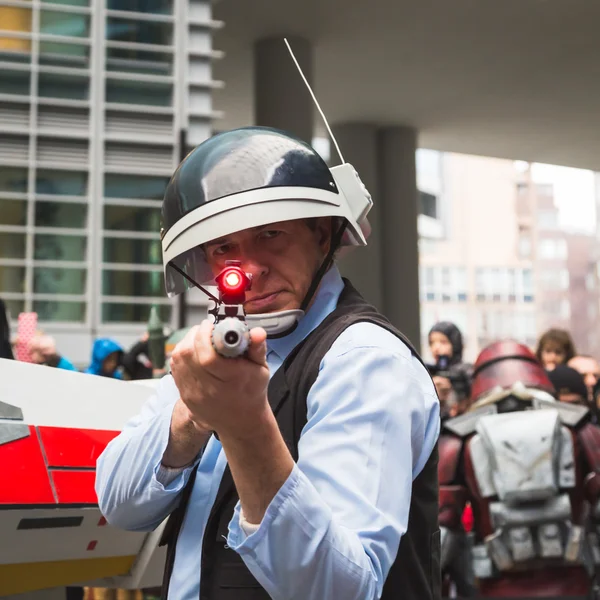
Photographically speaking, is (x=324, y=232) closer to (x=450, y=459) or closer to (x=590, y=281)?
(x=450, y=459)

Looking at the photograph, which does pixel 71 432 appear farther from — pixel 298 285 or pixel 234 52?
pixel 234 52

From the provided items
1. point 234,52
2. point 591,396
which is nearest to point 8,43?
point 234,52

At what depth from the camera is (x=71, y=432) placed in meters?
2.77

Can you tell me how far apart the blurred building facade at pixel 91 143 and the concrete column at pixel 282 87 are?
3.19ft

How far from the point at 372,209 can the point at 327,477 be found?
44.1 feet

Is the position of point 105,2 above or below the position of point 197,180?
above

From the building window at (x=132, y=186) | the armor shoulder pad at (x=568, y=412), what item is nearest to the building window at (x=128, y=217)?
the building window at (x=132, y=186)

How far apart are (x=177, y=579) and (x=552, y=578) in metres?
3.84

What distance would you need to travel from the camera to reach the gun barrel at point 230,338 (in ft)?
3.78

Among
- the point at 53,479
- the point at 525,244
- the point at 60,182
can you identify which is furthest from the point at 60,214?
the point at 525,244

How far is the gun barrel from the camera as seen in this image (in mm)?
1153

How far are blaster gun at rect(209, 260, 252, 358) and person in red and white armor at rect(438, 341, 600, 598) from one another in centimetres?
403

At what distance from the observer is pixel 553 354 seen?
7.54 meters

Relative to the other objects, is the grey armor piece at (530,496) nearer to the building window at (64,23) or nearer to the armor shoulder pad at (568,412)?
the armor shoulder pad at (568,412)
